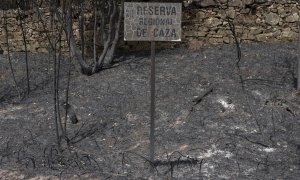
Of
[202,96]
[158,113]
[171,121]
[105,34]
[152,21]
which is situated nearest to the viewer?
[152,21]

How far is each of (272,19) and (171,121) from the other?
391 cm

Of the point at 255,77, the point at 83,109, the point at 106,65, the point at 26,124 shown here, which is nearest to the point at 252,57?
the point at 255,77

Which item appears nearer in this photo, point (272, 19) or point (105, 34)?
point (105, 34)

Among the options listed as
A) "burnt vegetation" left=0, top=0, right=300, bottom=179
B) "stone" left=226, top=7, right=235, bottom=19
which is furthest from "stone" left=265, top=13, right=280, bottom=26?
"stone" left=226, top=7, right=235, bottom=19

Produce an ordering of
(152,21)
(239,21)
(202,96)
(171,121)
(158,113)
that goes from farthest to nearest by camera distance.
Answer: (239,21)
(202,96)
(158,113)
(171,121)
(152,21)

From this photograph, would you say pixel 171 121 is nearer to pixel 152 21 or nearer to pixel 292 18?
pixel 152 21

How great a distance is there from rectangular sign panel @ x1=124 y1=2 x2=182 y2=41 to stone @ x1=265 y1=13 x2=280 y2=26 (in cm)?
469

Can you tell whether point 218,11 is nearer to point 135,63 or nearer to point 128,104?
point 135,63

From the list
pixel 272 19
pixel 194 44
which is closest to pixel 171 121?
pixel 194 44

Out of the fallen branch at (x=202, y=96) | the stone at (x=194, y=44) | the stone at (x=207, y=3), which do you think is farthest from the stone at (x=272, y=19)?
the fallen branch at (x=202, y=96)

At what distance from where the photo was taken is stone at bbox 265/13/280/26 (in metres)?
8.74

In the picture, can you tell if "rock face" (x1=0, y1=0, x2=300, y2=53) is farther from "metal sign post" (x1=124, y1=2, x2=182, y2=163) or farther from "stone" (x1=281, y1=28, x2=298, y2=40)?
"metal sign post" (x1=124, y1=2, x2=182, y2=163)

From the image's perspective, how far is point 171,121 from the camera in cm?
579

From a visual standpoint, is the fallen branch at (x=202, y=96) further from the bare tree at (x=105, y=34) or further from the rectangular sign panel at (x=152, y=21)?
the bare tree at (x=105, y=34)
